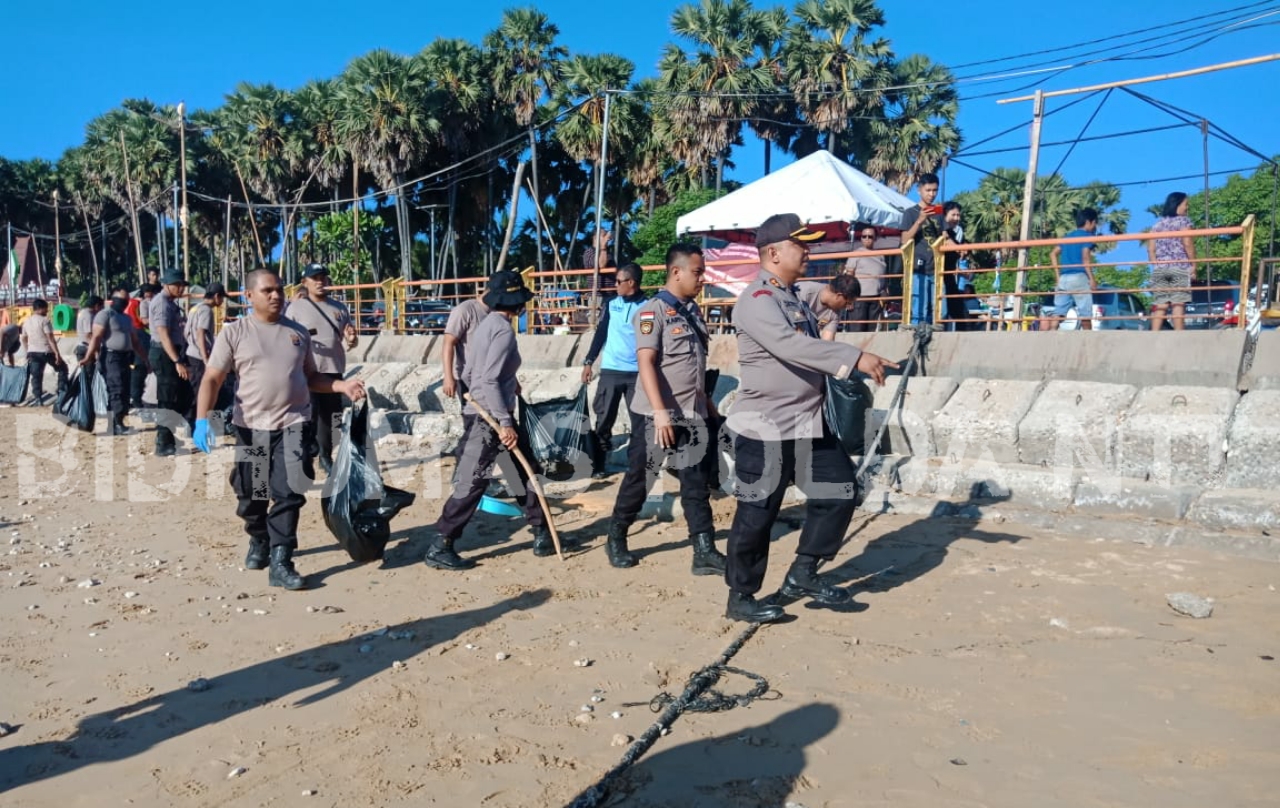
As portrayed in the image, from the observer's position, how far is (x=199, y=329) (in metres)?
8.98

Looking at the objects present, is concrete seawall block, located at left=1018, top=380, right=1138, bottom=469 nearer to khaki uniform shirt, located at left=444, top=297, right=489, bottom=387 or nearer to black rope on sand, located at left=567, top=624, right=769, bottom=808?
black rope on sand, located at left=567, top=624, right=769, bottom=808

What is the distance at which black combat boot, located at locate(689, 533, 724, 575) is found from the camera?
528 cm

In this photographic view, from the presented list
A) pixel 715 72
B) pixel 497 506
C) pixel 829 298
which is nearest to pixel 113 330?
pixel 497 506

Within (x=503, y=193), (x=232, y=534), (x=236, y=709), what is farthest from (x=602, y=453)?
(x=503, y=193)

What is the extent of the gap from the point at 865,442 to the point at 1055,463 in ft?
4.53

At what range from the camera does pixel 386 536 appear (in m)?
5.53

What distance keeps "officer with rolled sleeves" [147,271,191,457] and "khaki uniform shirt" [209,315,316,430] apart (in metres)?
4.58

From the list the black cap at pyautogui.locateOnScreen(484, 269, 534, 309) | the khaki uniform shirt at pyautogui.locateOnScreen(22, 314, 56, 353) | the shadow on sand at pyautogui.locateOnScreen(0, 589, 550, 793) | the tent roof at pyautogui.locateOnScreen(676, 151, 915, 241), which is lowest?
the shadow on sand at pyautogui.locateOnScreen(0, 589, 550, 793)

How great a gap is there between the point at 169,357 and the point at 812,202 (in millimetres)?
8127

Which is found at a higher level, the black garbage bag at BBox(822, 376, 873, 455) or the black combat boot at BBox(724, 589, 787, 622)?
the black garbage bag at BBox(822, 376, 873, 455)

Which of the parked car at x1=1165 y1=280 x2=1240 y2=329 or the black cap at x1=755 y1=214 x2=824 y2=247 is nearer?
the black cap at x1=755 y1=214 x2=824 y2=247

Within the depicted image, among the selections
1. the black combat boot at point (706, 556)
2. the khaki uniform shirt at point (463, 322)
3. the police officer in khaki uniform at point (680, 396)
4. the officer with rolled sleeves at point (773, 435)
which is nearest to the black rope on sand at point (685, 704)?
the officer with rolled sleeves at point (773, 435)

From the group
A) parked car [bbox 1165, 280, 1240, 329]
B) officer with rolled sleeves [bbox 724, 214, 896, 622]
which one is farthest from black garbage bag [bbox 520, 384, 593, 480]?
parked car [bbox 1165, 280, 1240, 329]

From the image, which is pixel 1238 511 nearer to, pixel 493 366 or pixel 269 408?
pixel 493 366
